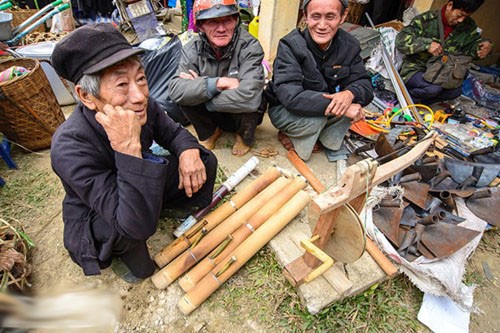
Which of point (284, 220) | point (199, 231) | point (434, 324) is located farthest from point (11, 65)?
point (434, 324)

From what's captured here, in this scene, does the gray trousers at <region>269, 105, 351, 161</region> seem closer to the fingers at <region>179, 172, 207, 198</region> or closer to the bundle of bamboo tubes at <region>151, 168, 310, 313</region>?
the bundle of bamboo tubes at <region>151, 168, 310, 313</region>

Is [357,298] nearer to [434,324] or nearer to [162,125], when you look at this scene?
[434,324]

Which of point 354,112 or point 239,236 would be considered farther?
point 354,112

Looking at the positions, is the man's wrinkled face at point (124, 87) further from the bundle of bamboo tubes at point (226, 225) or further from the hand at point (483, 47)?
the hand at point (483, 47)

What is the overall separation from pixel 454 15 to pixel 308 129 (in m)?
2.87

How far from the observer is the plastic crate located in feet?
13.3

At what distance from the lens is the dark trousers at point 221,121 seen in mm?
3109

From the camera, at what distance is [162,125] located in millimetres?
2207

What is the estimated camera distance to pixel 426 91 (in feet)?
13.8

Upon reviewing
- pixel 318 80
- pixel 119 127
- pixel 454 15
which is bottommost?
pixel 318 80

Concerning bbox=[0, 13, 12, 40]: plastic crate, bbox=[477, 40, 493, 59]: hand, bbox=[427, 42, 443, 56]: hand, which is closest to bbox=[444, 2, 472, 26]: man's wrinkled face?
bbox=[427, 42, 443, 56]: hand

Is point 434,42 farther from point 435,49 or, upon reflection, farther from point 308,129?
point 308,129

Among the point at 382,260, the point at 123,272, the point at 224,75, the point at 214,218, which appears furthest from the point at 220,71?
the point at 382,260

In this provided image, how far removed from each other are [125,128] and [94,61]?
373mm
